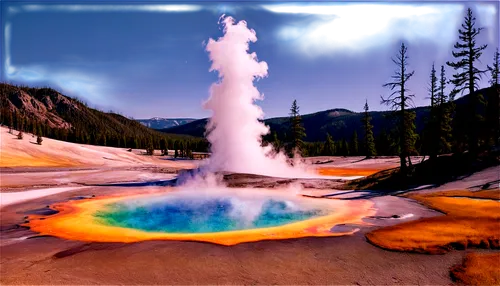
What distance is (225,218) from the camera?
59.8ft

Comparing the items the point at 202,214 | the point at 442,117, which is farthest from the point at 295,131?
the point at 202,214

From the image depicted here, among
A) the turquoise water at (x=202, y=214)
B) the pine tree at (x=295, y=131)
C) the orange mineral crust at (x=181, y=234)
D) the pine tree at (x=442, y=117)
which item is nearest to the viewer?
the orange mineral crust at (x=181, y=234)

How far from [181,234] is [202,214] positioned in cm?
515

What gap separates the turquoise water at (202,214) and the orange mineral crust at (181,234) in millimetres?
879

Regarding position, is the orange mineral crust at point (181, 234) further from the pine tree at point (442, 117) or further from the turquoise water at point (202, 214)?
the pine tree at point (442, 117)

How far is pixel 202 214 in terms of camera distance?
19.7 meters

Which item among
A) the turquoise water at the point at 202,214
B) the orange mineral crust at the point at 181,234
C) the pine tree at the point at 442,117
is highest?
the pine tree at the point at 442,117

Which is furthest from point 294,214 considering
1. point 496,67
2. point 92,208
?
point 496,67

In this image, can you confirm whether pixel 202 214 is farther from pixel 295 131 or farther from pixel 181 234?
pixel 295 131

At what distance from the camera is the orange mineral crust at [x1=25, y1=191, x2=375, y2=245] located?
13.3 metres

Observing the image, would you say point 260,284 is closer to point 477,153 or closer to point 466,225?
point 466,225

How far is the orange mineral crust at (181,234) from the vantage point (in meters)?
13.3

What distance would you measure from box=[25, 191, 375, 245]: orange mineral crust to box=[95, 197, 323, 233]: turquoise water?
2.88 ft

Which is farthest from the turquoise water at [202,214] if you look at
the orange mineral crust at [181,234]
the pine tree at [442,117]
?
the pine tree at [442,117]
